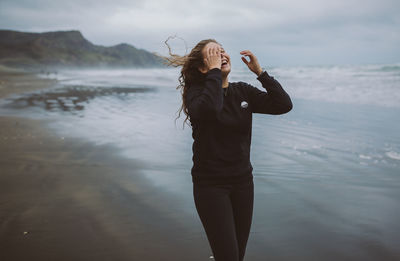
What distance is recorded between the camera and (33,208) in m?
4.01

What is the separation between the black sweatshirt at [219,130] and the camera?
6.82ft

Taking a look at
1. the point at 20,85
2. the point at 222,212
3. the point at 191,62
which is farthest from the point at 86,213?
the point at 20,85

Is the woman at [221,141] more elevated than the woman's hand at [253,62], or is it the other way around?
the woman's hand at [253,62]

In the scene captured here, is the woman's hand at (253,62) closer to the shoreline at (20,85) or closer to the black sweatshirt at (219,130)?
the black sweatshirt at (219,130)

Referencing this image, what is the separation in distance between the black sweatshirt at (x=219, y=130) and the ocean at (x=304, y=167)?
4.71 ft

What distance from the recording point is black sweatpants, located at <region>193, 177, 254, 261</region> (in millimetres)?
2104

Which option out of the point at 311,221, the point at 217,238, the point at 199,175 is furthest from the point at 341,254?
the point at 199,175

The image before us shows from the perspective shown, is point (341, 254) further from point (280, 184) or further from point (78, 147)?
point (78, 147)

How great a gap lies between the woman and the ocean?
126 centimetres

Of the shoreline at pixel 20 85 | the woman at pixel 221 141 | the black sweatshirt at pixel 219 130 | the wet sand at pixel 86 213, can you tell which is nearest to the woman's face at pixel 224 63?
the woman at pixel 221 141

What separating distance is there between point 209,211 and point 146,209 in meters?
2.19

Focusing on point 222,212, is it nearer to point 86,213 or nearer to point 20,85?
point 86,213

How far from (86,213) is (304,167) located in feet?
12.2

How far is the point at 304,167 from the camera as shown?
5770 millimetres
